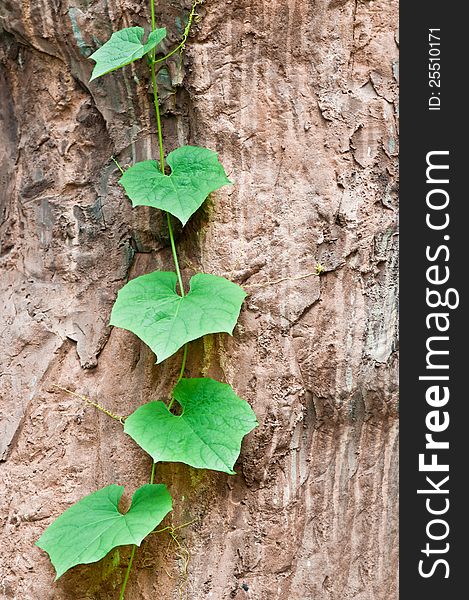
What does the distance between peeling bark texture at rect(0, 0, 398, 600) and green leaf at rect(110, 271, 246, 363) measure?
9cm

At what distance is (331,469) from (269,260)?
0.44 meters

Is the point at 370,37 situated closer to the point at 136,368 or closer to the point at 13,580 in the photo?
the point at 136,368

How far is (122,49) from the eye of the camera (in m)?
1.39

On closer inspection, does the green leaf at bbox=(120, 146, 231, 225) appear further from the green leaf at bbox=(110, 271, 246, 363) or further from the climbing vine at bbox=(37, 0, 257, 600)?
the green leaf at bbox=(110, 271, 246, 363)

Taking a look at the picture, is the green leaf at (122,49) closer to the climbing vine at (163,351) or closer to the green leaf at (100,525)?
the climbing vine at (163,351)

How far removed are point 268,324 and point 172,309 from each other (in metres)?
0.20

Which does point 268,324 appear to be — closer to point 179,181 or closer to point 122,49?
point 179,181

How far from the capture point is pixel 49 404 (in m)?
1.55

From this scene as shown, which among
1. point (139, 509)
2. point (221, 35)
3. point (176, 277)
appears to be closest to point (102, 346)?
point (176, 277)

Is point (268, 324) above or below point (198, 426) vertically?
above

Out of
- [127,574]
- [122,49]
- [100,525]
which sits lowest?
[127,574]

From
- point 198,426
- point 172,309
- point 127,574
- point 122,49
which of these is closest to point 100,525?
point 127,574

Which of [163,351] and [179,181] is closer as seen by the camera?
[163,351]

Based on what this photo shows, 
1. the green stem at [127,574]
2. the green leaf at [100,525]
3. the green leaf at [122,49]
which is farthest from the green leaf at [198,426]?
the green leaf at [122,49]
